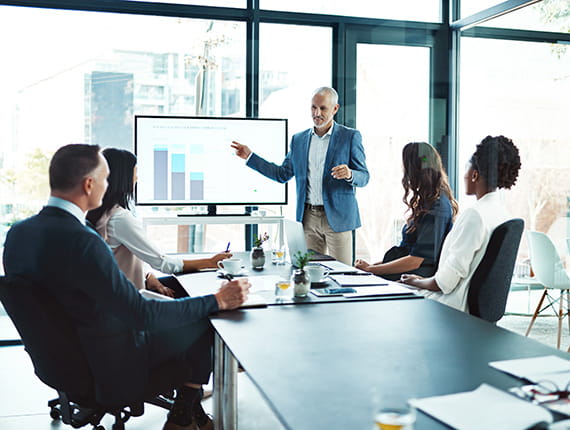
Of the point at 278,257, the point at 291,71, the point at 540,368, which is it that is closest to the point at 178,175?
the point at 291,71

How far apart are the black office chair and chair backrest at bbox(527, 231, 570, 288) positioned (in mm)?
2760

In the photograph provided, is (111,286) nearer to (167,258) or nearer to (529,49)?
(167,258)

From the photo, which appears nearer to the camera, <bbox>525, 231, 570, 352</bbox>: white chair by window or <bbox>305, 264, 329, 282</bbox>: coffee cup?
<bbox>305, 264, 329, 282</bbox>: coffee cup

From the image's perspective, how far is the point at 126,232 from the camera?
2887mm

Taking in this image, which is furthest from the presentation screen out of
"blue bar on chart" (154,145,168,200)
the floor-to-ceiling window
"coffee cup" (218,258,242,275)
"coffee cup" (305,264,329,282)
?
"coffee cup" (305,264,329,282)

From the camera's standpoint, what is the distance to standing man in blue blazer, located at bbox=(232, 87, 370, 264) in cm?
454

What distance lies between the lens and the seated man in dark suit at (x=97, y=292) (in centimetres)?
193

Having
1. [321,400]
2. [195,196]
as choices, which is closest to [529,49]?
[195,196]

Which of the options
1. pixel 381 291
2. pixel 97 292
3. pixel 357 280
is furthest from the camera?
pixel 357 280

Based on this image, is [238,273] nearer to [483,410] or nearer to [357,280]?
[357,280]

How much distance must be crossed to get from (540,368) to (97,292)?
1296mm

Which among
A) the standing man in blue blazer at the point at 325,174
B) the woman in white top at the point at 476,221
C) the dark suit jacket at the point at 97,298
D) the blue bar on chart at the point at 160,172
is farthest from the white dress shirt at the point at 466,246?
the blue bar on chart at the point at 160,172

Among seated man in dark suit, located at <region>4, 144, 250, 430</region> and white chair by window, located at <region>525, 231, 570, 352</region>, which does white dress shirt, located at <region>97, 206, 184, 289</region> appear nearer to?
seated man in dark suit, located at <region>4, 144, 250, 430</region>

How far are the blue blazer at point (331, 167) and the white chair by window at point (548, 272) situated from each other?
1.26m
